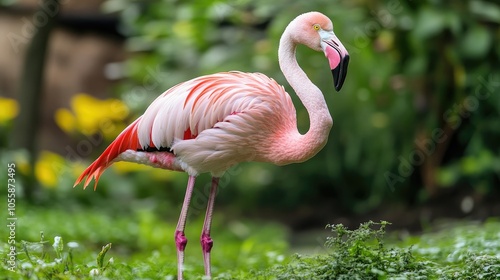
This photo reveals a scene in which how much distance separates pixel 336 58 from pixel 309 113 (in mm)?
312

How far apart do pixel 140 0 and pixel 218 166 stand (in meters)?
6.63

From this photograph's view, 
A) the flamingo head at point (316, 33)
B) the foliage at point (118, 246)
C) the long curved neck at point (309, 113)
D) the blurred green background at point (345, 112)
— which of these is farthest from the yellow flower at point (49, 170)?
the flamingo head at point (316, 33)

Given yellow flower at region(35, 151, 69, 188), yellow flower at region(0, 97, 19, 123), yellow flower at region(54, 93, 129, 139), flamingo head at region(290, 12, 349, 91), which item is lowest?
flamingo head at region(290, 12, 349, 91)

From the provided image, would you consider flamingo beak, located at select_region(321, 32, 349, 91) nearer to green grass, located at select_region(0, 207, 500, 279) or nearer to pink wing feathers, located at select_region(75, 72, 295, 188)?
pink wing feathers, located at select_region(75, 72, 295, 188)

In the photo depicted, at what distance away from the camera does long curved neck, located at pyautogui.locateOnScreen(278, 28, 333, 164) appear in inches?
156

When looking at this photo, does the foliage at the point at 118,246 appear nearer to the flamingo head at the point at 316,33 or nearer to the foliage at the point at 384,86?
→ the foliage at the point at 384,86

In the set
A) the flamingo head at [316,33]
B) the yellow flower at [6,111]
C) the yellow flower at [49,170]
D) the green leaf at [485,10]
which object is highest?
the green leaf at [485,10]

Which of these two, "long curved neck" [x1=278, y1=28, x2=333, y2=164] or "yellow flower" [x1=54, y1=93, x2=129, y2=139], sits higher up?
"yellow flower" [x1=54, y1=93, x2=129, y2=139]

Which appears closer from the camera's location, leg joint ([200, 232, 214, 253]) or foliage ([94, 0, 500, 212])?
leg joint ([200, 232, 214, 253])

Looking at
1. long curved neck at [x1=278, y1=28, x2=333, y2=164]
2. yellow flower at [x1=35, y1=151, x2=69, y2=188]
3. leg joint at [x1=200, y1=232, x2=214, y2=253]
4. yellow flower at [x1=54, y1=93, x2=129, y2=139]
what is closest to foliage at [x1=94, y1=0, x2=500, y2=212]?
yellow flower at [x1=54, y1=93, x2=129, y2=139]

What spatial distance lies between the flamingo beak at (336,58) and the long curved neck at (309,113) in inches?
5.9

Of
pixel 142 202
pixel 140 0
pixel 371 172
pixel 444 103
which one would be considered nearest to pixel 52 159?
pixel 142 202

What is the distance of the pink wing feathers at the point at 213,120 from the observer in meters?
4.04

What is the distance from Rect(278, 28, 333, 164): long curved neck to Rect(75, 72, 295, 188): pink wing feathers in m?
0.13
